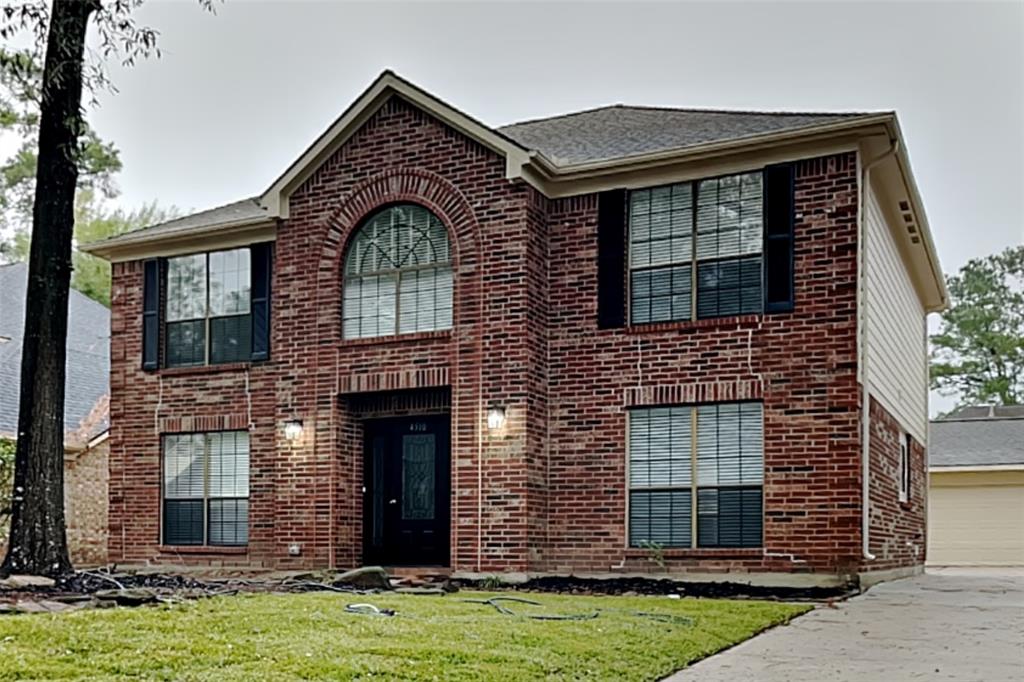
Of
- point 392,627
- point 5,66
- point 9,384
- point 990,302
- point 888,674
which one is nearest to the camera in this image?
point 888,674

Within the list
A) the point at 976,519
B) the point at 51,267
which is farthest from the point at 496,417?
the point at 976,519

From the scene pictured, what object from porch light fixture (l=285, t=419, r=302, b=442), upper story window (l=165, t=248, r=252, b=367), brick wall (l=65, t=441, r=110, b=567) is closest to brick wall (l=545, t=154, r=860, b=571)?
porch light fixture (l=285, t=419, r=302, b=442)

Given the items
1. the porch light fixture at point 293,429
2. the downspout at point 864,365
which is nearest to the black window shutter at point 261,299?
the porch light fixture at point 293,429

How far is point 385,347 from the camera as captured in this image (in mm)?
14336

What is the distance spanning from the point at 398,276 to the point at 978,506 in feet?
51.3

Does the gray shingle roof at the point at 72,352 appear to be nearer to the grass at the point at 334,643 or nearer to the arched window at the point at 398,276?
the arched window at the point at 398,276

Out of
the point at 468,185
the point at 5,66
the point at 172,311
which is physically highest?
the point at 5,66

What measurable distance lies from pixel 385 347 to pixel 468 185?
2.23 m

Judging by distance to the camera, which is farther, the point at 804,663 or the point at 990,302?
the point at 990,302

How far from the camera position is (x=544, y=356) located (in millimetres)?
13820

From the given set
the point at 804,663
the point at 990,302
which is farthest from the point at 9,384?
the point at 990,302

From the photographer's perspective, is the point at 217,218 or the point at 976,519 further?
the point at 976,519

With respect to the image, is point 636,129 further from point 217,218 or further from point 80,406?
point 80,406

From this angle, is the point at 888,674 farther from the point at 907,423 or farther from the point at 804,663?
the point at 907,423
